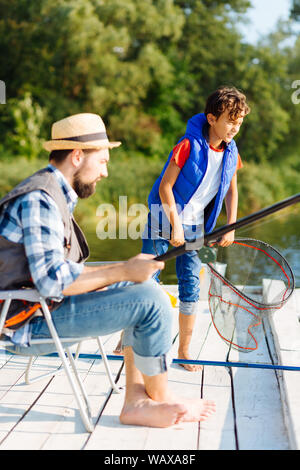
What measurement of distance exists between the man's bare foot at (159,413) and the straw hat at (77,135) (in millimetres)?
819

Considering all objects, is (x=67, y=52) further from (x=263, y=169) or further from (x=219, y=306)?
(x=219, y=306)

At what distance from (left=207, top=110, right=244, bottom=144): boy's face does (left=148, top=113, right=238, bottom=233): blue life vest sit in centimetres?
6

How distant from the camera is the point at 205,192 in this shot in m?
2.40

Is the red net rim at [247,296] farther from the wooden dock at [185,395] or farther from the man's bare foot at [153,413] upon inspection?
the man's bare foot at [153,413]

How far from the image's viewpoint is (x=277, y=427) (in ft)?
5.82

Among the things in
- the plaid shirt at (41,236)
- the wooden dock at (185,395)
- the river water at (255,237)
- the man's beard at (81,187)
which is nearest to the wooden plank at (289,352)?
the wooden dock at (185,395)

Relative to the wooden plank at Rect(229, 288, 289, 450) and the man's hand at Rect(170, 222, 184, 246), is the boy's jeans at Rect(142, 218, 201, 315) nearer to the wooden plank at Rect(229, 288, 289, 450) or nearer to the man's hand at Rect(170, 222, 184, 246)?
the man's hand at Rect(170, 222, 184, 246)

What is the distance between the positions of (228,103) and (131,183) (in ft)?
32.5

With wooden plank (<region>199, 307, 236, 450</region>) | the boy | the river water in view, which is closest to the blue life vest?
the boy

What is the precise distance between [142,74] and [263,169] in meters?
4.26

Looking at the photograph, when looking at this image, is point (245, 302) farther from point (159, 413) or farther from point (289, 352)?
point (159, 413)

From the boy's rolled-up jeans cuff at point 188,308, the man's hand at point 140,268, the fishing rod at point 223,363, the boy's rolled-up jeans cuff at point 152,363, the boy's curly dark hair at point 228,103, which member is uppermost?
the boy's curly dark hair at point 228,103

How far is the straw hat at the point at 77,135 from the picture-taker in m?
1.65

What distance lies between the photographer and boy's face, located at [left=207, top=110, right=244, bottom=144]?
7.38 ft
